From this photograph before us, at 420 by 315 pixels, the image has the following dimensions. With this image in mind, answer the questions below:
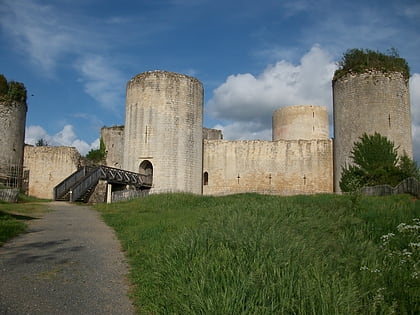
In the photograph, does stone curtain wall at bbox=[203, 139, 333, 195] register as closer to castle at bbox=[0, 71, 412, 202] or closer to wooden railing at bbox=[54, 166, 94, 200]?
castle at bbox=[0, 71, 412, 202]

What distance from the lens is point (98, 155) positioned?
28.5 m

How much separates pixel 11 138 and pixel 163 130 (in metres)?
8.69

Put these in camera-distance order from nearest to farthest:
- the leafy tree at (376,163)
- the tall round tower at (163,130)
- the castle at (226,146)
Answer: the leafy tree at (376,163) → the castle at (226,146) → the tall round tower at (163,130)

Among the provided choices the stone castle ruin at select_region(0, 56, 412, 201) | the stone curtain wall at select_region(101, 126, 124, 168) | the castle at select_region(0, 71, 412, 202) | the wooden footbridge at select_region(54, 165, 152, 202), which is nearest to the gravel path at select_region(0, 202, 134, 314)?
the wooden footbridge at select_region(54, 165, 152, 202)

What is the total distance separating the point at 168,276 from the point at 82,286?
97cm

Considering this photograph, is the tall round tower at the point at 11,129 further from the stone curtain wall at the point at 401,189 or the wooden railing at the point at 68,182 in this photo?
the stone curtain wall at the point at 401,189

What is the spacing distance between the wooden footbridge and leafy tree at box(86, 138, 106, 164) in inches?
269

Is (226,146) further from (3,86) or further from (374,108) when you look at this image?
(3,86)

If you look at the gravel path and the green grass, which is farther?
the gravel path

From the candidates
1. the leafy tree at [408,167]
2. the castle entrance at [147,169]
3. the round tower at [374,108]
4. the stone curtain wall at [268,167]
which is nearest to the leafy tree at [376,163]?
the leafy tree at [408,167]

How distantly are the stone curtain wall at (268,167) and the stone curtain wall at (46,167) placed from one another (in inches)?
338

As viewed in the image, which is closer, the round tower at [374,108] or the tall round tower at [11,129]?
the round tower at [374,108]

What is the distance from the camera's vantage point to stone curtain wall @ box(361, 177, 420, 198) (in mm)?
11977

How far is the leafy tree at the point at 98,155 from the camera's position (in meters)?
28.3
